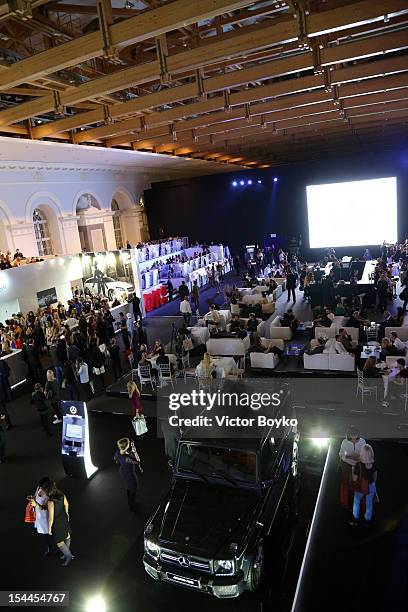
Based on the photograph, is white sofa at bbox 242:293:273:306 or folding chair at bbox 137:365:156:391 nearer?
folding chair at bbox 137:365:156:391

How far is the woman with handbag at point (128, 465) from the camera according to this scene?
20.4 ft

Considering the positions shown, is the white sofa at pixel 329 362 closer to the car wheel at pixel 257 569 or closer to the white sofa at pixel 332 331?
the white sofa at pixel 332 331

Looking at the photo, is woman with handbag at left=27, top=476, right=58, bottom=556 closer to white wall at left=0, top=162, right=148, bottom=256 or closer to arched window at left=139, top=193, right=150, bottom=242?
white wall at left=0, top=162, right=148, bottom=256

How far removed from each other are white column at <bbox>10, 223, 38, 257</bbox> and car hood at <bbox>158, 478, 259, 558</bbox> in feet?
50.2

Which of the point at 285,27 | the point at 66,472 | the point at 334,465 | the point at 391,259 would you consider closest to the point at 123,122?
the point at 285,27

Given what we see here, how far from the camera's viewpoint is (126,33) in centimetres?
547

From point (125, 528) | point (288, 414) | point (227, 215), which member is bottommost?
point (125, 528)

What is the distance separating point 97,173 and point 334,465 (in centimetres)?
2029

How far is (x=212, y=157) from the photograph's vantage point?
21703 mm

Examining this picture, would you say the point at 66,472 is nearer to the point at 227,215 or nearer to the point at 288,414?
the point at 288,414

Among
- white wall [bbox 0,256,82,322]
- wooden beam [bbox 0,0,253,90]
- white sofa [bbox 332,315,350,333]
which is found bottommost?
white sofa [bbox 332,315,350,333]

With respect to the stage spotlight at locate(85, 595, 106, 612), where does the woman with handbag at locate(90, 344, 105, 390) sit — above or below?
above

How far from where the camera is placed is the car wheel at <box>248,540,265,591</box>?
4719 mm

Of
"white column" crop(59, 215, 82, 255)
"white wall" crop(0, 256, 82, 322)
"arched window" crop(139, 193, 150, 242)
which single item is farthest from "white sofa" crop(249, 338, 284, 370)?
"arched window" crop(139, 193, 150, 242)
